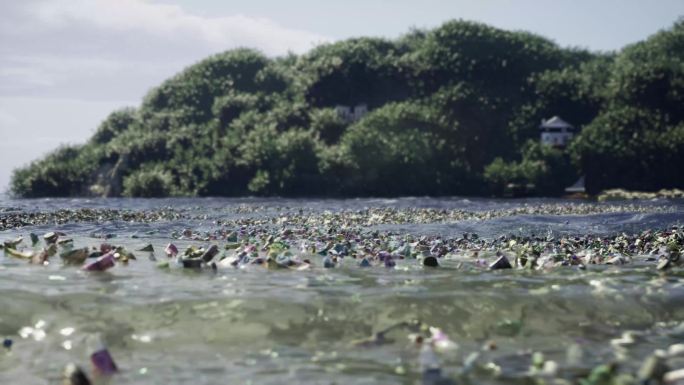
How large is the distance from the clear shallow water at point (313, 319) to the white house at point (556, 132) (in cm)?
7149

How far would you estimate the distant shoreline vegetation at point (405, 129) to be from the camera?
73.2 m

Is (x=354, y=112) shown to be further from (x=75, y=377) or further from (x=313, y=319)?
(x=75, y=377)

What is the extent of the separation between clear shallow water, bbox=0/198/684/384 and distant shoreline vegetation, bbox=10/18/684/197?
61.0 m

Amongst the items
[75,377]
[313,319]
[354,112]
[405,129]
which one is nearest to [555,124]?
[405,129]

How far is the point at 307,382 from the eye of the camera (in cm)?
639

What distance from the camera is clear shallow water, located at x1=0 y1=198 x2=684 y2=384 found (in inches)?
269

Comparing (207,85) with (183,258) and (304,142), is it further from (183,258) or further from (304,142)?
(183,258)

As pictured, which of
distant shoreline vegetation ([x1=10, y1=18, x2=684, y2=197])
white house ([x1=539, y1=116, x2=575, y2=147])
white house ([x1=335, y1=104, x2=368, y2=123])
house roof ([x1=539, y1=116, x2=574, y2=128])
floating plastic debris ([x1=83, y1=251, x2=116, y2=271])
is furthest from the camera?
white house ([x1=335, y1=104, x2=368, y2=123])

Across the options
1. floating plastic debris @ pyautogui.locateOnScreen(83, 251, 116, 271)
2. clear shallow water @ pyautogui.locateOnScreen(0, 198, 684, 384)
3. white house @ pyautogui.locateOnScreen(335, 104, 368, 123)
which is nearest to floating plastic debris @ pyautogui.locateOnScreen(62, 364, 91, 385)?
clear shallow water @ pyautogui.locateOnScreen(0, 198, 684, 384)

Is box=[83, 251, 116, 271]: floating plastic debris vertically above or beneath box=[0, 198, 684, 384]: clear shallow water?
above

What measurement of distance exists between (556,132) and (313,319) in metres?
78.3

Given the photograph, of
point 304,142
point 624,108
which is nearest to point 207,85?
point 304,142

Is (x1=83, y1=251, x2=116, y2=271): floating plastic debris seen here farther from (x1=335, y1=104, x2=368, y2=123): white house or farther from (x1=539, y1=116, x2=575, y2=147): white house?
(x1=335, y1=104, x2=368, y2=123): white house

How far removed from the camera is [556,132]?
8244cm
